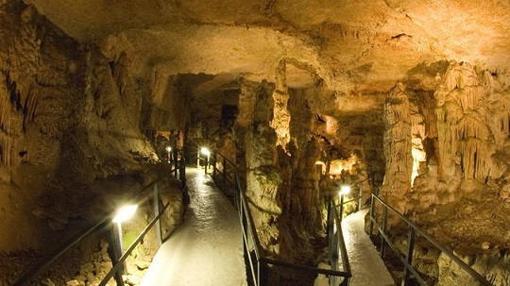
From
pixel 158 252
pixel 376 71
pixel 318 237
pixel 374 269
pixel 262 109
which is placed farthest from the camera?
pixel 318 237

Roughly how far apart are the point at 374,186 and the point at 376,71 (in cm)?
980

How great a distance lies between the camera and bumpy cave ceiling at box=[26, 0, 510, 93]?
5172 mm

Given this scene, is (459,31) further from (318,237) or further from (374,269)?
(318,237)

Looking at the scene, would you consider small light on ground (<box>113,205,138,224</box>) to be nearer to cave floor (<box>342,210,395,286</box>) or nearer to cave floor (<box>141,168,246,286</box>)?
cave floor (<box>141,168,246,286</box>)

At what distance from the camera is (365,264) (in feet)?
20.1

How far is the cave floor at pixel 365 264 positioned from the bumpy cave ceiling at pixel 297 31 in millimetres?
4285

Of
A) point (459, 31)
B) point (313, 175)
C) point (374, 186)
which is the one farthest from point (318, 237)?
point (459, 31)

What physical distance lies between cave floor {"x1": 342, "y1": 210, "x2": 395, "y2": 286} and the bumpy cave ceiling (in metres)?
4.28

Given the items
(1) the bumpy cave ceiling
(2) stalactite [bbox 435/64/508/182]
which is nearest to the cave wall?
(1) the bumpy cave ceiling

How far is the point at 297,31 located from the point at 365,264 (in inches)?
182

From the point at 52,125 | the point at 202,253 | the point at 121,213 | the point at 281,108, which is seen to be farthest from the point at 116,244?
the point at 281,108

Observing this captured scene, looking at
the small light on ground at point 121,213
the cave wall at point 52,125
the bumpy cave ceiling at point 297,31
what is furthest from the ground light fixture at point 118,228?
the bumpy cave ceiling at point 297,31

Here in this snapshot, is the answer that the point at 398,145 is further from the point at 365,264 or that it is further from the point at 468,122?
the point at 365,264

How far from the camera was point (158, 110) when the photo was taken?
11914mm
